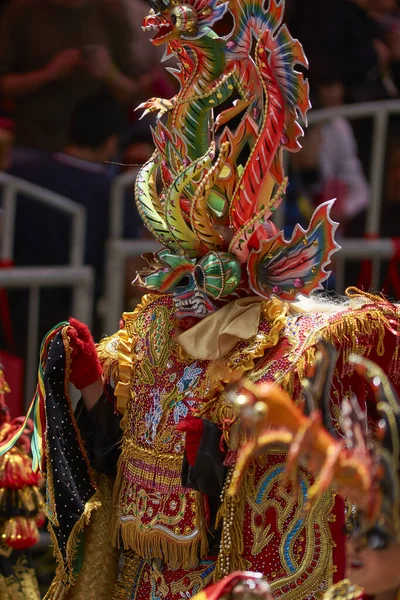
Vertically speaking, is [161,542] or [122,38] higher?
[122,38]

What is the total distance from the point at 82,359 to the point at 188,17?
107cm

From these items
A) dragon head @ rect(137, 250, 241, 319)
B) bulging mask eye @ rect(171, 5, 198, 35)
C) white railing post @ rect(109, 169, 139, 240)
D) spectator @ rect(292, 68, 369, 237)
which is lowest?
dragon head @ rect(137, 250, 241, 319)

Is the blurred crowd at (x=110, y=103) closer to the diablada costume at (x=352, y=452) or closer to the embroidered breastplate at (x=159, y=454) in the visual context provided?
the embroidered breastplate at (x=159, y=454)

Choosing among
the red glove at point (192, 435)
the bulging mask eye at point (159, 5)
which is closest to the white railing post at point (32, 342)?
the bulging mask eye at point (159, 5)

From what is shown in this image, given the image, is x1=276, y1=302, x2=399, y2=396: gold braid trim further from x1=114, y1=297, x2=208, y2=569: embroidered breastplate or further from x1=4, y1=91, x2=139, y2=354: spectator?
x1=4, y1=91, x2=139, y2=354: spectator

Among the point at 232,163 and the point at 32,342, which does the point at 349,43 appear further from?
the point at 232,163

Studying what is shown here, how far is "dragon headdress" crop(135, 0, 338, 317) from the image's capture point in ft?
12.7

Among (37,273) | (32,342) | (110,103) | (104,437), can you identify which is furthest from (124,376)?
(110,103)

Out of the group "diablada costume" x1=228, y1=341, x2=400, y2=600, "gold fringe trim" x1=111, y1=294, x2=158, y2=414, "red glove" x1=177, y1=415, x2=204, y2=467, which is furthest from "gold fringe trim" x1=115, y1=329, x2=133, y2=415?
"diablada costume" x1=228, y1=341, x2=400, y2=600

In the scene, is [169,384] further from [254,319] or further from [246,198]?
[246,198]

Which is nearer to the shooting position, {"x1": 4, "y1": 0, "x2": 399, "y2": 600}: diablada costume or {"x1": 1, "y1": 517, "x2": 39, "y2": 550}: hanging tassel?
{"x1": 4, "y1": 0, "x2": 399, "y2": 600}: diablada costume

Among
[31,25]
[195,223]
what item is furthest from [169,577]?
[31,25]

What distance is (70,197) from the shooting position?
704cm

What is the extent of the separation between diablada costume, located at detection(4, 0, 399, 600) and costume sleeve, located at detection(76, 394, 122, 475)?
0.06ft
